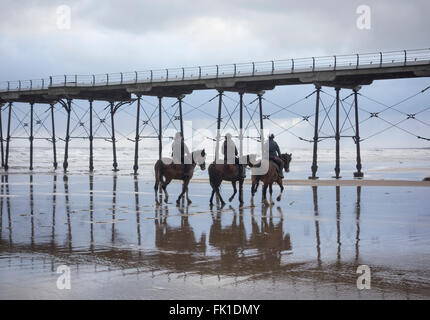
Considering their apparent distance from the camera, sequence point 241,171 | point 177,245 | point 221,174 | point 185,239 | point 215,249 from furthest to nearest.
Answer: point 241,171
point 221,174
point 185,239
point 177,245
point 215,249

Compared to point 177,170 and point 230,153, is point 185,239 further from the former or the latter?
point 177,170

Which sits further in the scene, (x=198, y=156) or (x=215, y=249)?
(x=198, y=156)

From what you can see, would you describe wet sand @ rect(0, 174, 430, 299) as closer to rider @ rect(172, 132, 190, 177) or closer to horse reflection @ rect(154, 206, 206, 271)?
horse reflection @ rect(154, 206, 206, 271)

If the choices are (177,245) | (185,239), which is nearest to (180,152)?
(185,239)

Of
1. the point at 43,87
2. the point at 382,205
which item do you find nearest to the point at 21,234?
the point at 382,205

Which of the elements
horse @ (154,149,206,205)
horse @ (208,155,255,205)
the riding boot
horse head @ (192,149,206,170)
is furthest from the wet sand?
horse head @ (192,149,206,170)

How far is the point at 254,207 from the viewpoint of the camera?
57.4 feet

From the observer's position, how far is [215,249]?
999 centimetres

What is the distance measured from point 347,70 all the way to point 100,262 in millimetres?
23165

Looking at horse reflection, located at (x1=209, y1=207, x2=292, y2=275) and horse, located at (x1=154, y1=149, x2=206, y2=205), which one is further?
horse, located at (x1=154, y1=149, x2=206, y2=205)

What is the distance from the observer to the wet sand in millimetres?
7027

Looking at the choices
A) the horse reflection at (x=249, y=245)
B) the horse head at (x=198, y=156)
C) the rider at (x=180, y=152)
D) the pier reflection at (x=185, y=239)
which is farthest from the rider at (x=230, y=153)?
the horse reflection at (x=249, y=245)

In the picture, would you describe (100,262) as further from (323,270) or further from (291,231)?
(291,231)
